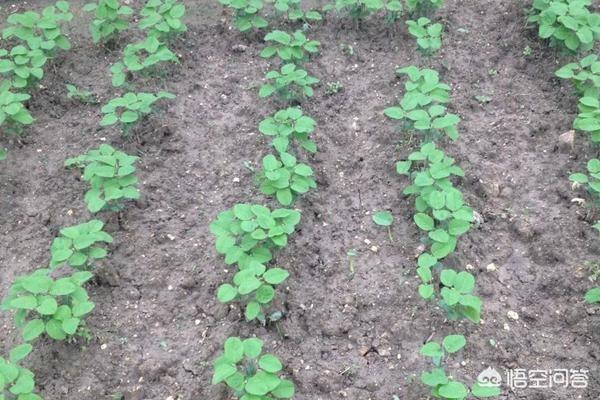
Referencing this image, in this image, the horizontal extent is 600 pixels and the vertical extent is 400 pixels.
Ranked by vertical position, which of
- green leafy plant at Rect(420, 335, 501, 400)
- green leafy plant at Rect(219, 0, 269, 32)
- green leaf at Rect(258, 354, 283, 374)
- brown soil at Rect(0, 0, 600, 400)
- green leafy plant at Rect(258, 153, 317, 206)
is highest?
green leafy plant at Rect(219, 0, 269, 32)

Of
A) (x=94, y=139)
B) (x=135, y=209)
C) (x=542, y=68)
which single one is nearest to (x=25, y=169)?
(x=94, y=139)

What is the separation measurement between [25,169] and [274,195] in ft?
4.76

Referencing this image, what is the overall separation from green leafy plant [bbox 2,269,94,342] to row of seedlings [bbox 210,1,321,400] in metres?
0.61

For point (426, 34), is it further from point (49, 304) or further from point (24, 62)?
point (49, 304)

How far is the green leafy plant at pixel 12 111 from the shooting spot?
157 inches

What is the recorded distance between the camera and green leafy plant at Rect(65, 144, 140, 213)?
3.58m

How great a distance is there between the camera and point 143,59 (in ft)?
15.0

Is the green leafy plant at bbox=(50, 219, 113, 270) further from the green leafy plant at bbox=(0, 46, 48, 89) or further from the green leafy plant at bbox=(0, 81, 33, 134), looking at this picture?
the green leafy plant at bbox=(0, 46, 48, 89)

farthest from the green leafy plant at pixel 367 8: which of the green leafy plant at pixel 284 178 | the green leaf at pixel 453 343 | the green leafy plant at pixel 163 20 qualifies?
the green leaf at pixel 453 343

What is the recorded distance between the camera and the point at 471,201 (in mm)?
A: 3822

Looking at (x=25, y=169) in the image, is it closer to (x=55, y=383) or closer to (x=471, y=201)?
(x=55, y=383)

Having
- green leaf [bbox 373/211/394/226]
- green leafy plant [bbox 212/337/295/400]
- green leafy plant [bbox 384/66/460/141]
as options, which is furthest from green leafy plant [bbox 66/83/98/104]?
green leafy plant [bbox 212/337/295/400]

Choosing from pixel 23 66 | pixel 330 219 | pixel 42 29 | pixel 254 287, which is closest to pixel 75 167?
pixel 23 66

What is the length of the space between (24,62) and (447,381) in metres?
3.02
